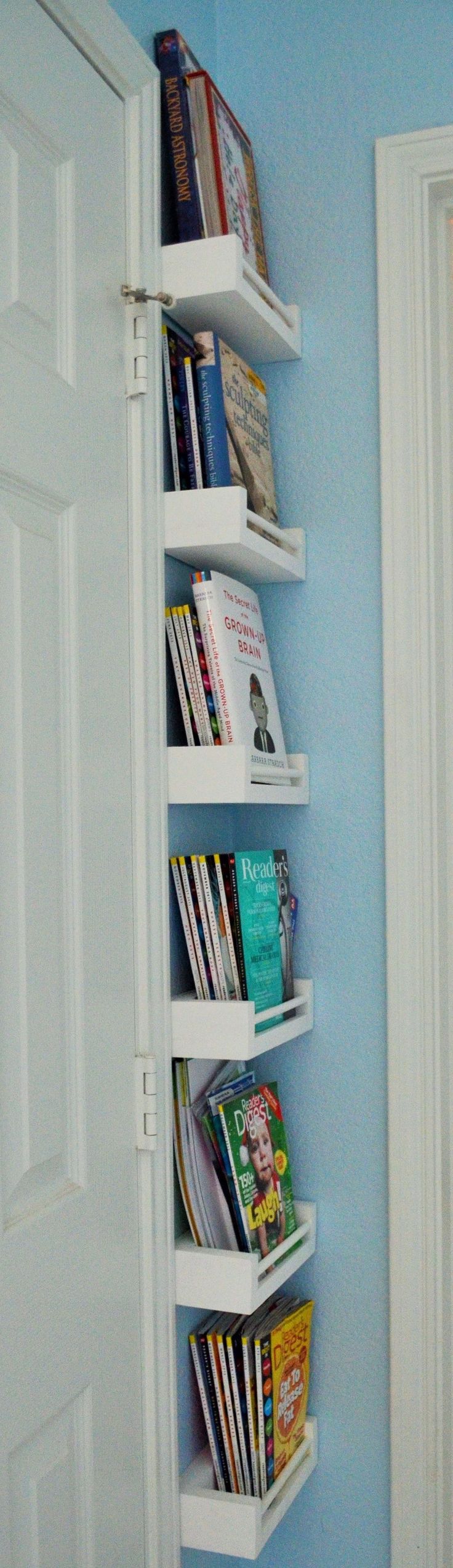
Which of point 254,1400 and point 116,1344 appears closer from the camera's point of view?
point 116,1344

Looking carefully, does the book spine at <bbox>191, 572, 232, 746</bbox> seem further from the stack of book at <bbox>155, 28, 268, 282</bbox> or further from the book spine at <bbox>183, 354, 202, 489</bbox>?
the stack of book at <bbox>155, 28, 268, 282</bbox>

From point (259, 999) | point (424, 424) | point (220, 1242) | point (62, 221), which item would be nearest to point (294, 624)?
point (424, 424)

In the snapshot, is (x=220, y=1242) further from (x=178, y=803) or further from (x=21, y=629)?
(x=21, y=629)

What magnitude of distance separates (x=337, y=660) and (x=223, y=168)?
22.9 inches

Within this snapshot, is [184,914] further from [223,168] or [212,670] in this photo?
[223,168]

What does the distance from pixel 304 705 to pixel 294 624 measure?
0.11 metres

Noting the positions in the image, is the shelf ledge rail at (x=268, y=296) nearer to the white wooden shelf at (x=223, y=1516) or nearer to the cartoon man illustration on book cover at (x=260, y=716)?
the cartoon man illustration on book cover at (x=260, y=716)

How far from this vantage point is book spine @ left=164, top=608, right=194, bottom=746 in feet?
4.45

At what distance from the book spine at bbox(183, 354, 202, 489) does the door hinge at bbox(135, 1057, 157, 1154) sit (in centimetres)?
62

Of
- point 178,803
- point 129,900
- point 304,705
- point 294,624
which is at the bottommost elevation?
point 129,900

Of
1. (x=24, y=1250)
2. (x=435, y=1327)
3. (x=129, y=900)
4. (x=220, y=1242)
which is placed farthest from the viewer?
(x=435, y=1327)

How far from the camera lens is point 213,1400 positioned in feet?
4.58

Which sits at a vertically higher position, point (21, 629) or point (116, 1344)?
point (21, 629)

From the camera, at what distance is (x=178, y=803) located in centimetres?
138
